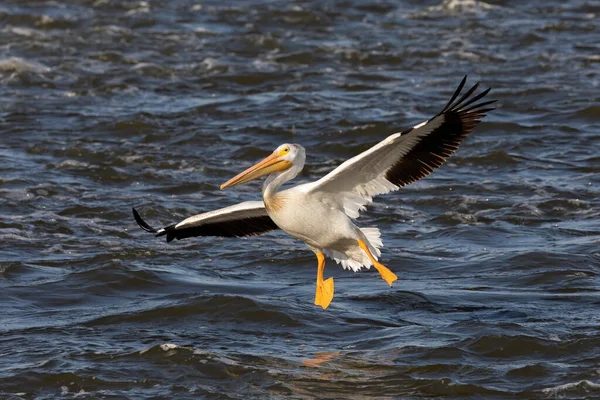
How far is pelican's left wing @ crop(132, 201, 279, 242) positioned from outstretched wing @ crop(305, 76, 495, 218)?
686 mm

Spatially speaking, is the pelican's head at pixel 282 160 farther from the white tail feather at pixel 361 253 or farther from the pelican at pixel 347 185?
the white tail feather at pixel 361 253

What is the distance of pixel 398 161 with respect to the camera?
8.31 meters

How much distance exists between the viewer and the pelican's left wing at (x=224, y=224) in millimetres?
8836

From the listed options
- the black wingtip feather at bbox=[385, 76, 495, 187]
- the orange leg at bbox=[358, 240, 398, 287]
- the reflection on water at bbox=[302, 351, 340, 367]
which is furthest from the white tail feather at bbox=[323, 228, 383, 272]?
the reflection on water at bbox=[302, 351, 340, 367]

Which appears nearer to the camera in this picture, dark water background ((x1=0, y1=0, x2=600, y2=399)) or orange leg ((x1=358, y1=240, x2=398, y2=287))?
dark water background ((x1=0, y1=0, x2=600, y2=399))

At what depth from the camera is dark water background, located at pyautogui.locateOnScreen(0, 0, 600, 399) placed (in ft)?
25.0

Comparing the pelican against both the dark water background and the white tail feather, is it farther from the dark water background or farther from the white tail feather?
the dark water background

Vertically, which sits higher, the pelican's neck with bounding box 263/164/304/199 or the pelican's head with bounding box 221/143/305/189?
the pelican's head with bounding box 221/143/305/189

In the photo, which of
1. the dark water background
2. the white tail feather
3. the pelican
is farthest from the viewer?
the white tail feather

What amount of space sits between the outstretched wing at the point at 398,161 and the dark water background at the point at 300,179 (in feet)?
3.14

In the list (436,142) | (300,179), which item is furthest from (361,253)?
(300,179)

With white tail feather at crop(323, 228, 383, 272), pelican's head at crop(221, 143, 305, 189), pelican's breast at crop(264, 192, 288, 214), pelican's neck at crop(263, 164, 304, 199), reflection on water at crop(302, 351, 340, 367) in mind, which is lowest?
reflection on water at crop(302, 351, 340, 367)

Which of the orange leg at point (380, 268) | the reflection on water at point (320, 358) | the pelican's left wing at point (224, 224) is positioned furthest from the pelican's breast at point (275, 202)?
the reflection on water at point (320, 358)

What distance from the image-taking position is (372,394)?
281 inches
